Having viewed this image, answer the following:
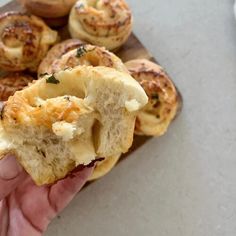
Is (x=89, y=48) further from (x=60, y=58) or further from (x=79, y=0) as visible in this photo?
(x=79, y=0)

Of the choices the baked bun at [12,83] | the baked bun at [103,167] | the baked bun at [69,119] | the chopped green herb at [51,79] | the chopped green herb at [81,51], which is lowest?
the baked bun at [103,167]

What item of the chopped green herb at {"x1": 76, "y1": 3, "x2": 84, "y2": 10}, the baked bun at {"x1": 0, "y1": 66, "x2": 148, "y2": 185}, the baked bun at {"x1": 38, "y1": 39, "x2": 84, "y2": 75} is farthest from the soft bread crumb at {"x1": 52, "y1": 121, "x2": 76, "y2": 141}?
the chopped green herb at {"x1": 76, "y1": 3, "x2": 84, "y2": 10}

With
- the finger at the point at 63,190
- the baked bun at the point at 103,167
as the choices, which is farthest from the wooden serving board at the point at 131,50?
the finger at the point at 63,190

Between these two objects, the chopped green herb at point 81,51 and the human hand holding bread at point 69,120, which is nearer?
the human hand holding bread at point 69,120

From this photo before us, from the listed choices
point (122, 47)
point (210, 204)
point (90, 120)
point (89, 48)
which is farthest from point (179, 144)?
point (90, 120)

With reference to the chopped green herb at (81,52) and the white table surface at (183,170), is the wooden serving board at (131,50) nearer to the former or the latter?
the white table surface at (183,170)
